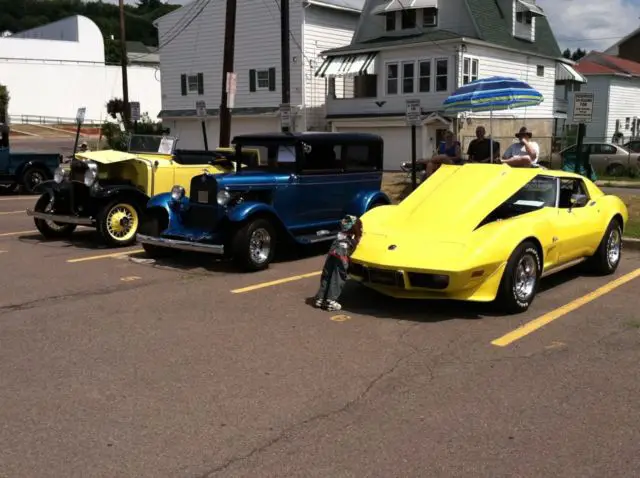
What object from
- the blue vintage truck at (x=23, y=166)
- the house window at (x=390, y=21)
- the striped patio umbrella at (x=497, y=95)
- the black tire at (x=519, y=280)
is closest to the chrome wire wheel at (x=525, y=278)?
the black tire at (x=519, y=280)

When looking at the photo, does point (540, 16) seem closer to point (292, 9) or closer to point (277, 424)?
point (292, 9)

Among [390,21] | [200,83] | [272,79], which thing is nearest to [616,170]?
[390,21]

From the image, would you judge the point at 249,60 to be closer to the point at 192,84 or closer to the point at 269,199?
the point at 192,84

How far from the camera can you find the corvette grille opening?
20.2 feet

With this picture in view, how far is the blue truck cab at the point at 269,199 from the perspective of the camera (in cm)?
870

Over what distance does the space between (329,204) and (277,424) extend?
20.1 ft

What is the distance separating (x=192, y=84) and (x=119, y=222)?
25.5 meters

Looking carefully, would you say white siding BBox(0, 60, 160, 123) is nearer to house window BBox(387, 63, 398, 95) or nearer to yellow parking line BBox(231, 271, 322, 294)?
house window BBox(387, 63, 398, 95)

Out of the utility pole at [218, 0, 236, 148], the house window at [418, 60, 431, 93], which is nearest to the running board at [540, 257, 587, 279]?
the utility pole at [218, 0, 236, 148]

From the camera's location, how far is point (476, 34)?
27625mm

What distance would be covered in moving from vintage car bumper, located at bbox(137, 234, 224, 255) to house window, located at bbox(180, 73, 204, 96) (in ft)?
86.8

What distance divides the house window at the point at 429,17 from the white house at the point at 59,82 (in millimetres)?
39696

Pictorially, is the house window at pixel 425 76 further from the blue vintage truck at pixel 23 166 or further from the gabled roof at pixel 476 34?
the blue vintage truck at pixel 23 166

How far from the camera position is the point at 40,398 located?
14.9ft
